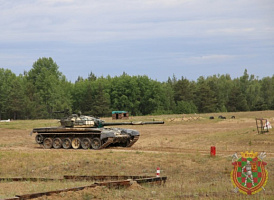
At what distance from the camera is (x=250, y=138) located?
3891 cm

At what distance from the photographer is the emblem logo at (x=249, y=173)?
52.6ft

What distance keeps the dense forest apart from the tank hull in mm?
70005

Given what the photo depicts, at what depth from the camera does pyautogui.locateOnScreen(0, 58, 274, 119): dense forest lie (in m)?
118

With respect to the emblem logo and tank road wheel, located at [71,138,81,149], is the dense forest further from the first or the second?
the emblem logo

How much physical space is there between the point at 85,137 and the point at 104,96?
82791 mm

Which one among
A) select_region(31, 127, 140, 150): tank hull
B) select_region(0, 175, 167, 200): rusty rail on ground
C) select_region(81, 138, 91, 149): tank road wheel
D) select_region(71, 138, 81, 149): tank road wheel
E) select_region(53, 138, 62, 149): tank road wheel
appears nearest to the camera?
select_region(0, 175, 167, 200): rusty rail on ground

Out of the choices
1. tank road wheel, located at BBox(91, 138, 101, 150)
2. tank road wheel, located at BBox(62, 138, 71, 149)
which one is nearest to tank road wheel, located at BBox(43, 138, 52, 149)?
tank road wheel, located at BBox(62, 138, 71, 149)

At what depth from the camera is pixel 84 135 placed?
36.8m

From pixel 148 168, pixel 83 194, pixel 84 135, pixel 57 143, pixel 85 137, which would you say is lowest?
pixel 148 168

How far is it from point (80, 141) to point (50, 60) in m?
100.0

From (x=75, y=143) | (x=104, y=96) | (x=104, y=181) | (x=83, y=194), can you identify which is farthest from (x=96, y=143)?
(x=104, y=96)

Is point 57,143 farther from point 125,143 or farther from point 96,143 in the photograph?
point 125,143

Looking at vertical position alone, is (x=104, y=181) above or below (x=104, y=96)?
below

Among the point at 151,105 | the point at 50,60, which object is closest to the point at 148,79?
the point at 151,105
